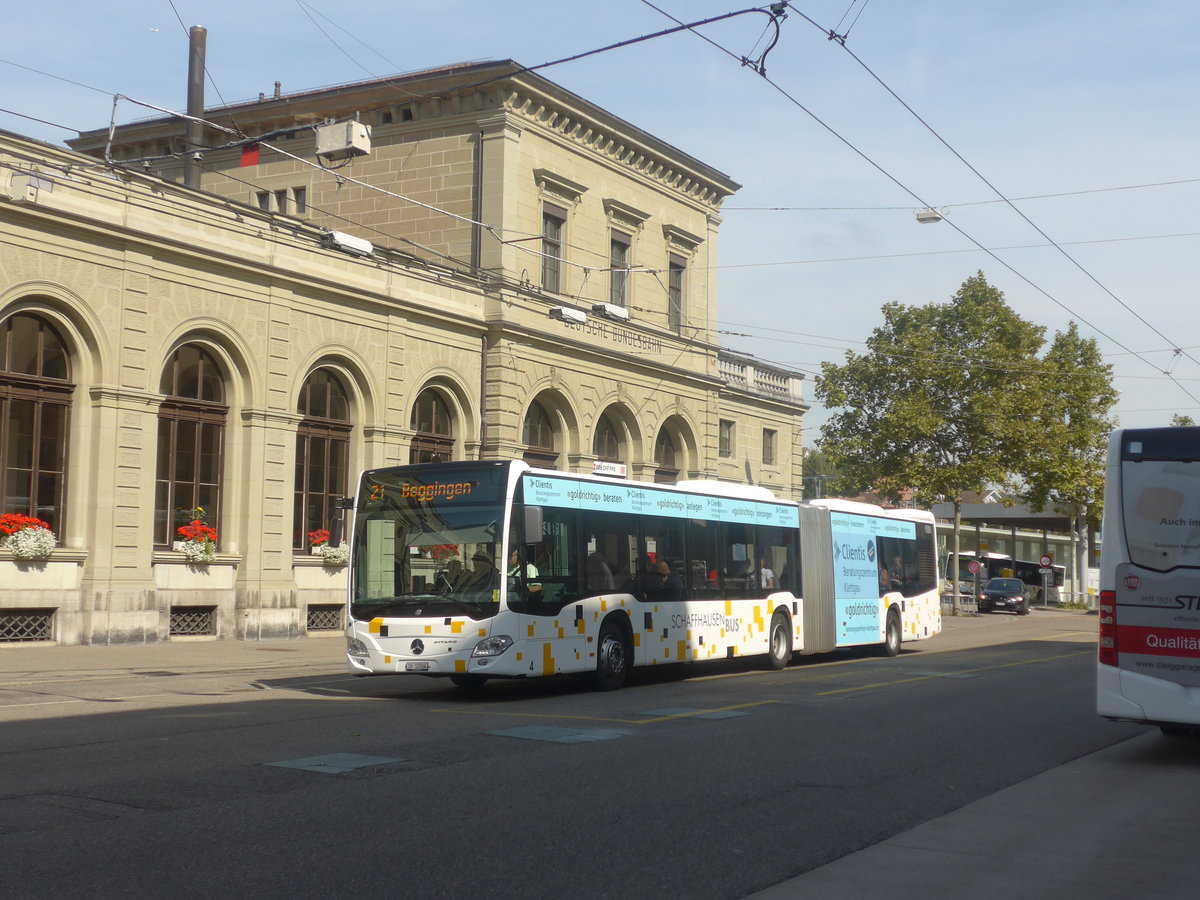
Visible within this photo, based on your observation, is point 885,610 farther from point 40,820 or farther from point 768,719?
point 40,820

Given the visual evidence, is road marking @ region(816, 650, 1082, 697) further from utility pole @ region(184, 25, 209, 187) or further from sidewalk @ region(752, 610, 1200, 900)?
utility pole @ region(184, 25, 209, 187)

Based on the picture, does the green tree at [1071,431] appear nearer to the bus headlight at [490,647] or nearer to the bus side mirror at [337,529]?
the bus side mirror at [337,529]

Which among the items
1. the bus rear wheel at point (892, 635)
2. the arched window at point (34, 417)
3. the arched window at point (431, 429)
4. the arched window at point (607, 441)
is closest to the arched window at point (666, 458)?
the arched window at point (607, 441)

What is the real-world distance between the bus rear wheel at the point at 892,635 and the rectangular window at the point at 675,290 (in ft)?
50.5

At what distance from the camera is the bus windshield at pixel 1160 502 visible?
11.1 meters

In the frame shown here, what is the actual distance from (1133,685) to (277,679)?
11197mm

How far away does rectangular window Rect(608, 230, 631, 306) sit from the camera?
3666cm

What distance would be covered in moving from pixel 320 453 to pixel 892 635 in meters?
12.3

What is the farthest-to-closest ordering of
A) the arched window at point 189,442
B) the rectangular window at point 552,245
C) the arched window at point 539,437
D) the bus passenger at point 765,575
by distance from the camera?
the rectangular window at point 552,245 < the arched window at point 539,437 < the arched window at point 189,442 < the bus passenger at point 765,575

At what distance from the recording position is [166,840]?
23.7 ft

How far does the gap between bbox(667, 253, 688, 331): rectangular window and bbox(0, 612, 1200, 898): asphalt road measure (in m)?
22.9

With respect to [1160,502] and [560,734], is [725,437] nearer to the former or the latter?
[560,734]

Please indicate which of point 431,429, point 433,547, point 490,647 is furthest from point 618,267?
point 490,647

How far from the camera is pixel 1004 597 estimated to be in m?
56.0
